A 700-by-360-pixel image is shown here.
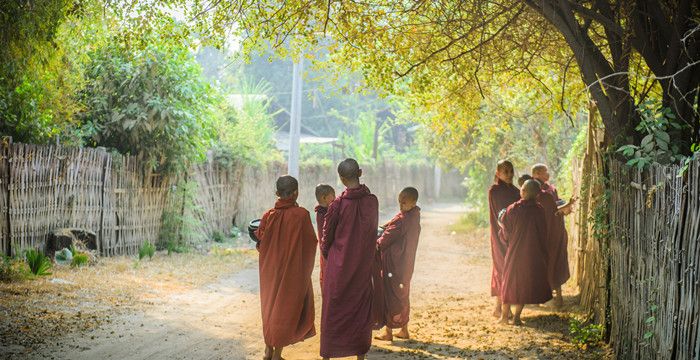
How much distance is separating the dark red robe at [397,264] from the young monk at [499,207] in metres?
1.91

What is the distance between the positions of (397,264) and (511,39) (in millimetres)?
2968

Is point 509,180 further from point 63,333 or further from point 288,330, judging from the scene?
point 63,333

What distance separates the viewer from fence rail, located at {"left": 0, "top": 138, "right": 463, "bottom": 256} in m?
11.6

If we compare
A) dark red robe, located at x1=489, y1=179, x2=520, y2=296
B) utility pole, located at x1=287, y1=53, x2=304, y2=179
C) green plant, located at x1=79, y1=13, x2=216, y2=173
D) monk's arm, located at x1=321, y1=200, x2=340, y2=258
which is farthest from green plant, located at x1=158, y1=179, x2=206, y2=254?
monk's arm, located at x1=321, y1=200, x2=340, y2=258

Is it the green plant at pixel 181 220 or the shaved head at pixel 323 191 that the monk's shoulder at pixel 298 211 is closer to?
the shaved head at pixel 323 191

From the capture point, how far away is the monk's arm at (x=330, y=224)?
688 centimetres

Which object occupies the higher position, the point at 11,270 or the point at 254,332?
the point at 11,270

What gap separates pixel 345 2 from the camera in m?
8.86

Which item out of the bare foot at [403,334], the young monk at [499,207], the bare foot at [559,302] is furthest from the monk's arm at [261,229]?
the bare foot at [559,302]

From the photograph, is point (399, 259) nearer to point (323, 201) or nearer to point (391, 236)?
point (391, 236)

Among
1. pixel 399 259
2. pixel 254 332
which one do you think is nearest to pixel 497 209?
pixel 399 259

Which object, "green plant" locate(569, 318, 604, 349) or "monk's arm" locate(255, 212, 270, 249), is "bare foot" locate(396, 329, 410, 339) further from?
"monk's arm" locate(255, 212, 270, 249)

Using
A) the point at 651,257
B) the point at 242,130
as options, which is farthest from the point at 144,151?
the point at 651,257

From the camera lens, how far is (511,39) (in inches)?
363
